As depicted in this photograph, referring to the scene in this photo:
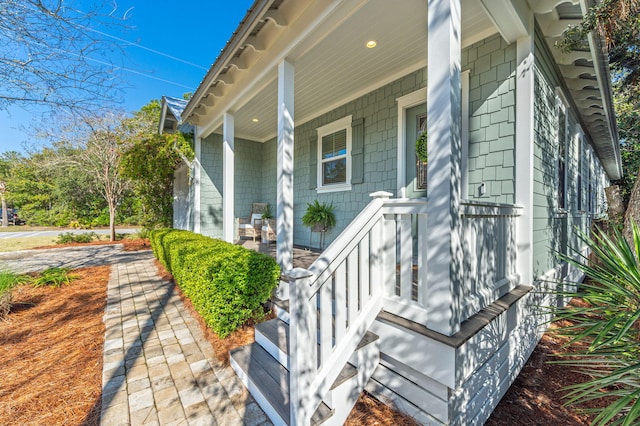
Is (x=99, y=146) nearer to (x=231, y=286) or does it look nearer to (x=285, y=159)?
(x=285, y=159)

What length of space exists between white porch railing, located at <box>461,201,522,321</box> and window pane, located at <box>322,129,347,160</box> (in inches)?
138

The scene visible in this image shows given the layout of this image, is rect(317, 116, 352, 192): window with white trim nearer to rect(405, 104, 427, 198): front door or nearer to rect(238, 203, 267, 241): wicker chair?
rect(405, 104, 427, 198): front door

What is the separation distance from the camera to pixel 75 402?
7.18 ft

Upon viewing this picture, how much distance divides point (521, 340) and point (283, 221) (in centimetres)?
299

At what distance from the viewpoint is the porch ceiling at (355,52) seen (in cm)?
292

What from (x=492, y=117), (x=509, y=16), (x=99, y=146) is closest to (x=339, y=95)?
(x=492, y=117)

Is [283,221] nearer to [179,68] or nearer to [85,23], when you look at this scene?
[85,23]

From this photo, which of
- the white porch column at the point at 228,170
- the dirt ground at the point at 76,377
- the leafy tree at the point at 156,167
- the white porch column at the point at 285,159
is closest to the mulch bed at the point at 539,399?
the dirt ground at the point at 76,377

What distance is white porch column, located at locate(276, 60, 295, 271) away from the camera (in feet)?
11.4

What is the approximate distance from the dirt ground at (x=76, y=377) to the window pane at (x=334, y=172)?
355 cm

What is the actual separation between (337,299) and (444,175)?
45.6 inches

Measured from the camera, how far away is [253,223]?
24.2 feet

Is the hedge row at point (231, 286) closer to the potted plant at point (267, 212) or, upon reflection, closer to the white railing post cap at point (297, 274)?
the white railing post cap at point (297, 274)

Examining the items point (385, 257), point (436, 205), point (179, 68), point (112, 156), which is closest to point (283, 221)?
point (385, 257)
